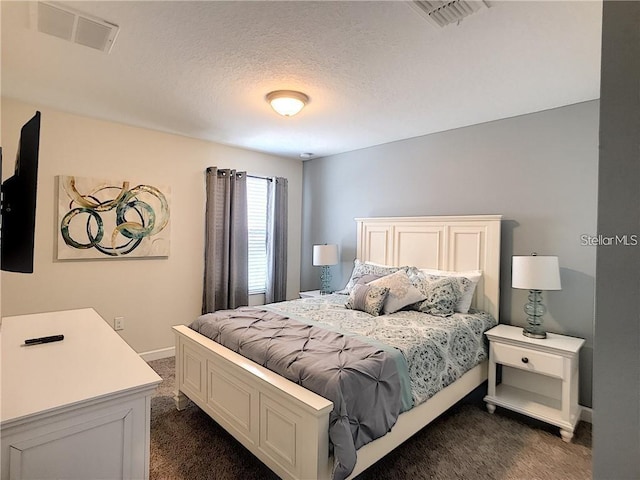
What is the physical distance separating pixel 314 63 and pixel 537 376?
117 inches

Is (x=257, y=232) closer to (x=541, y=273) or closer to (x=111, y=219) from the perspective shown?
(x=111, y=219)

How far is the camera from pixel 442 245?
11.2 ft

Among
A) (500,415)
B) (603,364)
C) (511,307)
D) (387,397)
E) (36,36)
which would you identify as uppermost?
(36,36)

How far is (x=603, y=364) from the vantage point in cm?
77

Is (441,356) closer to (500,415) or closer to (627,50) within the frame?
(500,415)

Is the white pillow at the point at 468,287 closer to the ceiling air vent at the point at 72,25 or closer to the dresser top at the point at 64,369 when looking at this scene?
the dresser top at the point at 64,369

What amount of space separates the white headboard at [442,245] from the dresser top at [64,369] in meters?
2.79

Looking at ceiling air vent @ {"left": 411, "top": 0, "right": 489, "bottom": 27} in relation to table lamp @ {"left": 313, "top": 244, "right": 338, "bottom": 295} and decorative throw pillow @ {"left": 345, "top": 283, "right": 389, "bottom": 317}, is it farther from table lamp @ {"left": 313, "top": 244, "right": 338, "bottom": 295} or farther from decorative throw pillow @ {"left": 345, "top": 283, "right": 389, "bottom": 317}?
table lamp @ {"left": 313, "top": 244, "right": 338, "bottom": 295}

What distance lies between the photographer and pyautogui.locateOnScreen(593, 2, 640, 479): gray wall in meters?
0.74

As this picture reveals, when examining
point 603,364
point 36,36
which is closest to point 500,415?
point 603,364

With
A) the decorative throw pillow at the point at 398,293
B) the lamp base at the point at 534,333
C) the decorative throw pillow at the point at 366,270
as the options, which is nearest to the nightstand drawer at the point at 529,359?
the lamp base at the point at 534,333

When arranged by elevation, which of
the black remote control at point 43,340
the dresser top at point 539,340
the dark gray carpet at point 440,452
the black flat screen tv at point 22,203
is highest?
the black flat screen tv at point 22,203

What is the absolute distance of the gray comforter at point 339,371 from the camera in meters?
1.58

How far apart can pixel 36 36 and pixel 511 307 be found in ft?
12.6
